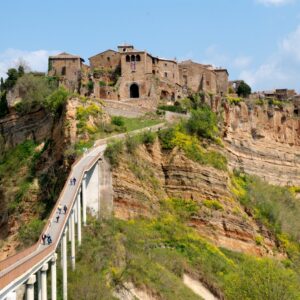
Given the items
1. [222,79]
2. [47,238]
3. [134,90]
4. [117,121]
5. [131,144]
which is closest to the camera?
[47,238]

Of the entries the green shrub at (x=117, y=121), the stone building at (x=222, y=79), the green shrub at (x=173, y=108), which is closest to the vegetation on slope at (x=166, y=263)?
the green shrub at (x=117, y=121)

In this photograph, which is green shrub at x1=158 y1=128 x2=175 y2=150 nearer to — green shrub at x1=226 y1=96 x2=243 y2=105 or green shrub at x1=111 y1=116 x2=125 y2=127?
green shrub at x1=111 y1=116 x2=125 y2=127

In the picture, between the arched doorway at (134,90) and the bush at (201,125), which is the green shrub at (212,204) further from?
the arched doorway at (134,90)

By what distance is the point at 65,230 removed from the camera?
31.4 m

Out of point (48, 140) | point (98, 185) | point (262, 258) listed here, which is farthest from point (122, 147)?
point (262, 258)

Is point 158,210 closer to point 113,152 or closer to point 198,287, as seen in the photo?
point 113,152

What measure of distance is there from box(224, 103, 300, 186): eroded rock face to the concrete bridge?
1277cm

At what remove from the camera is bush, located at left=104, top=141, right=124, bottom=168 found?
1692 inches

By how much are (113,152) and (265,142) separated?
1019 inches

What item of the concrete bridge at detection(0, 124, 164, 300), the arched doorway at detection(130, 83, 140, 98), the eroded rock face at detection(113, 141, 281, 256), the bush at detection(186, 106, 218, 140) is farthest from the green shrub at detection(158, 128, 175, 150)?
the arched doorway at detection(130, 83, 140, 98)

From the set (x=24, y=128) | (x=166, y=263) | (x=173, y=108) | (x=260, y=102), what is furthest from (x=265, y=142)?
(x=166, y=263)

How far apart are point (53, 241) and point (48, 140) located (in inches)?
898

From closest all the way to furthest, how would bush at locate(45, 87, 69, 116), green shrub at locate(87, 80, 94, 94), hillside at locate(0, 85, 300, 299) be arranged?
hillside at locate(0, 85, 300, 299) < bush at locate(45, 87, 69, 116) < green shrub at locate(87, 80, 94, 94)

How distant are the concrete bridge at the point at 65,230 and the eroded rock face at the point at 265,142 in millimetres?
12774
